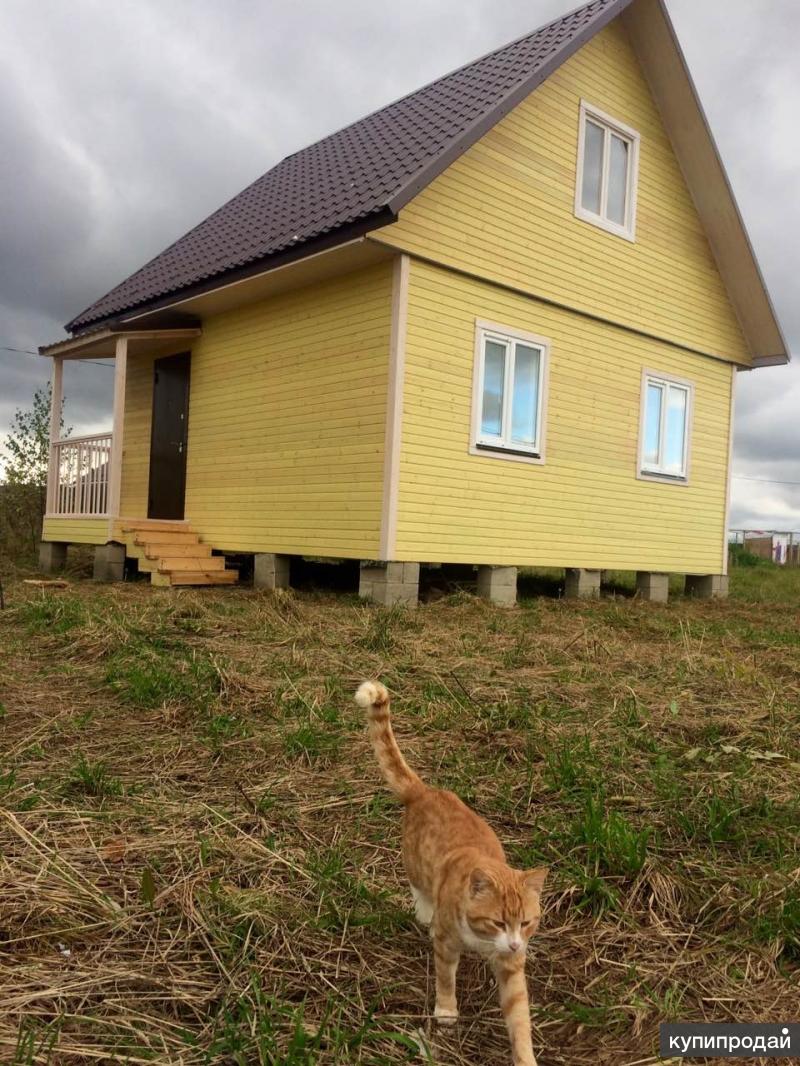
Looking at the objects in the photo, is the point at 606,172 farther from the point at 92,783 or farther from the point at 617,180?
the point at 92,783

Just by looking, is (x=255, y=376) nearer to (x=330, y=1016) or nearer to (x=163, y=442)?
(x=163, y=442)

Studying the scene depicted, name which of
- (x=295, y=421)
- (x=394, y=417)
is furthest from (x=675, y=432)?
(x=295, y=421)

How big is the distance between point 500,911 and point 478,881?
0.07 m

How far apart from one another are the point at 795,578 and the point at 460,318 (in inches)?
471

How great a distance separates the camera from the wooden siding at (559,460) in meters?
9.29

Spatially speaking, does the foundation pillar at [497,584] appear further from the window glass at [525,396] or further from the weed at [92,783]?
the weed at [92,783]

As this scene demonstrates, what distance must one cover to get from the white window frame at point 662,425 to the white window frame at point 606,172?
201cm

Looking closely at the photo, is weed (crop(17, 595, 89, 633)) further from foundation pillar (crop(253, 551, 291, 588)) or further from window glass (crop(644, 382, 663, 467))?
window glass (crop(644, 382, 663, 467))

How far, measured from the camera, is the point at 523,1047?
180cm

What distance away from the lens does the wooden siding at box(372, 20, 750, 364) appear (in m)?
9.57

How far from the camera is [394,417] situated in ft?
29.5

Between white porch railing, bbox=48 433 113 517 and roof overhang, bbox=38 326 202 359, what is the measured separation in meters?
1.34

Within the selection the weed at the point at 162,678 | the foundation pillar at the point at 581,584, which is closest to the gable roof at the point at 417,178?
the weed at the point at 162,678

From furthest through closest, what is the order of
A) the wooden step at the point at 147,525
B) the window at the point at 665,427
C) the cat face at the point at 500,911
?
the window at the point at 665,427
the wooden step at the point at 147,525
the cat face at the point at 500,911
